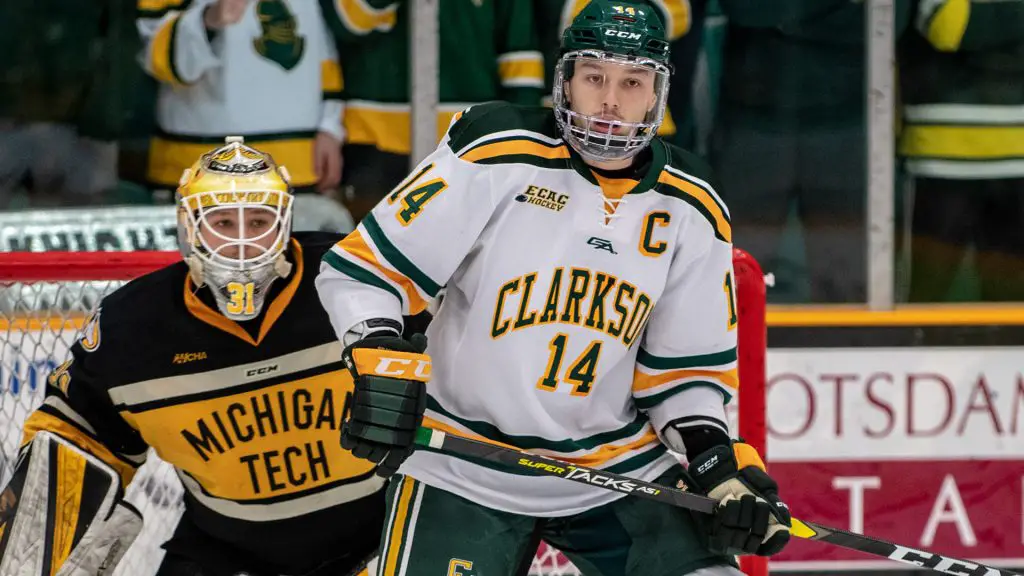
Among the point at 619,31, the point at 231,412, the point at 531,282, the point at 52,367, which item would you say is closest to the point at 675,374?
the point at 531,282

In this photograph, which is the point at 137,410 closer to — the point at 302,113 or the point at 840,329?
the point at 302,113

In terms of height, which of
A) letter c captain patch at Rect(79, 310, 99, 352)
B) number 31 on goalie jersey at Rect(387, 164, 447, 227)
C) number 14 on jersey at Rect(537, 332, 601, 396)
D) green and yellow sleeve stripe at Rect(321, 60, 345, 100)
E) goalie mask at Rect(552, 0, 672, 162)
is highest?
goalie mask at Rect(552, 0, 672, 162)

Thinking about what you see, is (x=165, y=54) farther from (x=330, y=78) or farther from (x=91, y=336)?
(x=91, y=336)

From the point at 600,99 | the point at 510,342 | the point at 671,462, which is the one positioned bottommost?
the point at 671,462

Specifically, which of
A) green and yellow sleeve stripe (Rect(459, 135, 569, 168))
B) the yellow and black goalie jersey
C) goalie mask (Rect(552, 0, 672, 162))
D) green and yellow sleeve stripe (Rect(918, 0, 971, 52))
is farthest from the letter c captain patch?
green and yellow sleeve stripe (Rect(918, 0, 971, 52))

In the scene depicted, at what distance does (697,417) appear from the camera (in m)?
2.40

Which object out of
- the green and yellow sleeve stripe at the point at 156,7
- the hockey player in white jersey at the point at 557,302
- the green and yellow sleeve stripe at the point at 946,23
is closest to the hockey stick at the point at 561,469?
the hockey player in white jersey at the point at 557,302

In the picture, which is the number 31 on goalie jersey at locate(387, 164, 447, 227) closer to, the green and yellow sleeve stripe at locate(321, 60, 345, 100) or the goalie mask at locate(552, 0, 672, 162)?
the goalie mask at locate(552, 0, 672, 162)

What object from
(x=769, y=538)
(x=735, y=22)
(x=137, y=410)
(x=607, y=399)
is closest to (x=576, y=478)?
(x=607, y=399)

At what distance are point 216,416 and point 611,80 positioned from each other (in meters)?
0.93

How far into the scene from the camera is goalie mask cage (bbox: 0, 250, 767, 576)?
2867 mm

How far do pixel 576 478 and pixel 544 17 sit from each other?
6.91ft

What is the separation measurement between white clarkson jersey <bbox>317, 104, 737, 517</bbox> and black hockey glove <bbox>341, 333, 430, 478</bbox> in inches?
3.7

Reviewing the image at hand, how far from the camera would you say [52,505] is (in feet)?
8.73
